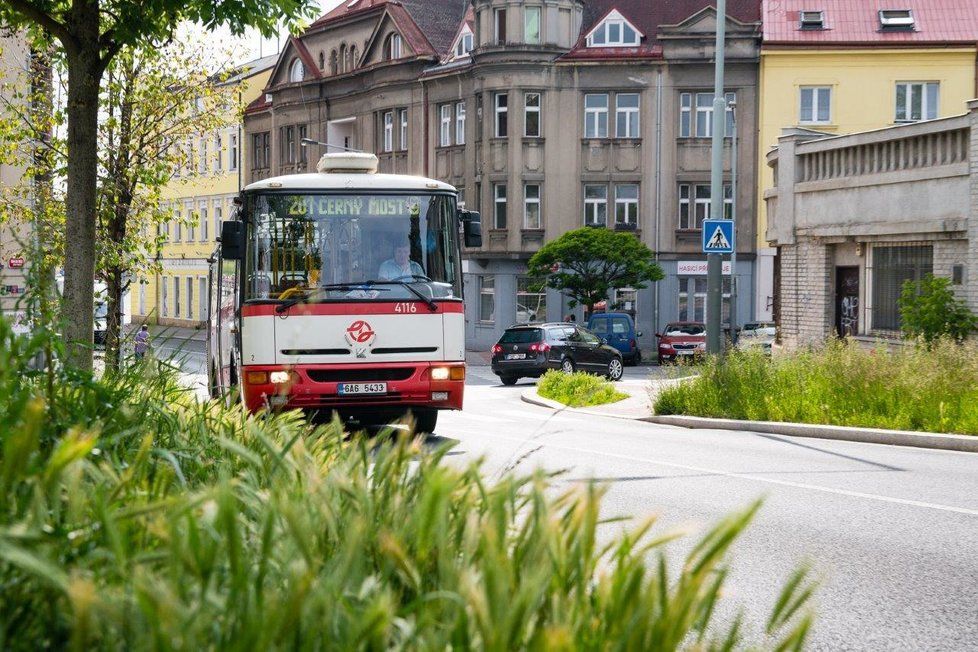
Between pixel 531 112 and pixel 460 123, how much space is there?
3536 millimetres

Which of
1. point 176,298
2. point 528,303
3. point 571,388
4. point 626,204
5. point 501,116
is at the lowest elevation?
point 571,388

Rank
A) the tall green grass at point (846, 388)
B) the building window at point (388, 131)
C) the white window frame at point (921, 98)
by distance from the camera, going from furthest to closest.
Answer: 1. the building window at point (388, 131)
2. the white window frame at point (921, 98)
3. the tall green grass at point (846, 388)

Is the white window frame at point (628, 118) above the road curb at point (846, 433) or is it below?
above

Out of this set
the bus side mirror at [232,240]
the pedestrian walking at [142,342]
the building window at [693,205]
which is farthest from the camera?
the building window at [693,205]

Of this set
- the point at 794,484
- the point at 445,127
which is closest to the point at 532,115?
the point at 445,127

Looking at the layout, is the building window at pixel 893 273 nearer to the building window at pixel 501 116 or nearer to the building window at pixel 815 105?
the building window at pixel 815 105

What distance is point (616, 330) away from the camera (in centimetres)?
4650

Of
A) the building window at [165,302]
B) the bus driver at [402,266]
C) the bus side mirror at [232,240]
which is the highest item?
the bus side mirror at [232,240]

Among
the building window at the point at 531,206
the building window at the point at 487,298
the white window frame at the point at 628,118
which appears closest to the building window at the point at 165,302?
the building window at the point at 487,298

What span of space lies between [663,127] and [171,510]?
171 ft

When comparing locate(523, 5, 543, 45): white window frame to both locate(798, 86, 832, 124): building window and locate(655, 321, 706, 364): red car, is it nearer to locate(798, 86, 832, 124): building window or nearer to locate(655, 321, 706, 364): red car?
locate(798, 86, 832, 124): building window

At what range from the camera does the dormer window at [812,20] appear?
178 feet

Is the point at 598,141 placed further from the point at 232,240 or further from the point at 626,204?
the point at 232,240

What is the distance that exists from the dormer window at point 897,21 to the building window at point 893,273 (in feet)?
112
